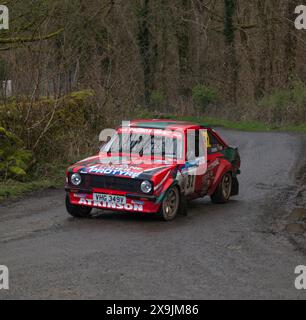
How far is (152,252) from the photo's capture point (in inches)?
373

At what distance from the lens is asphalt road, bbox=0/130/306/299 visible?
7652 mm

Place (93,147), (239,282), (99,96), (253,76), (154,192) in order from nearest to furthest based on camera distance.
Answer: (239,282), (154,192), (93,147), (99,96), (253,76)

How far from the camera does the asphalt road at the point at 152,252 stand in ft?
25.1

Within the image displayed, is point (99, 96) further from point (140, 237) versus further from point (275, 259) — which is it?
point (275, 259)

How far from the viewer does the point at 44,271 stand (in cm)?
835

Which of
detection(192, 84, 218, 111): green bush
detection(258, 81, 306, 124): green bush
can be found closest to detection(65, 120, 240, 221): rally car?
detection(258, 81, 306, 124): green bush

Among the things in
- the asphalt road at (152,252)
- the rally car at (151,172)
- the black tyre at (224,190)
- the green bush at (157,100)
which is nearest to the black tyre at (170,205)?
the rally car at (151,172)

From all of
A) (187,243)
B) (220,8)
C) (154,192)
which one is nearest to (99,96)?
(154,192)

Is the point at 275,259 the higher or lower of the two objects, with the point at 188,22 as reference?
lower

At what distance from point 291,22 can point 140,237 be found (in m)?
31.7

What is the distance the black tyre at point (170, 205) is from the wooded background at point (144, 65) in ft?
20.7

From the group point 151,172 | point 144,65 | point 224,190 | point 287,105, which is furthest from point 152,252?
point 144,65

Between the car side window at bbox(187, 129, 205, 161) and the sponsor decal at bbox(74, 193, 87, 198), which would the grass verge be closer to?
the sponsor decal at bbox(74, 193, 87, 198)

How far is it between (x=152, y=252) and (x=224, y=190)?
4.87 m
